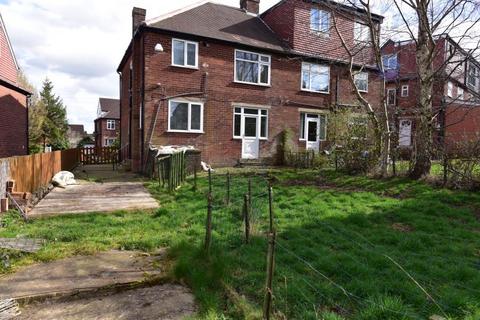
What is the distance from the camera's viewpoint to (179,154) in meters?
11.8

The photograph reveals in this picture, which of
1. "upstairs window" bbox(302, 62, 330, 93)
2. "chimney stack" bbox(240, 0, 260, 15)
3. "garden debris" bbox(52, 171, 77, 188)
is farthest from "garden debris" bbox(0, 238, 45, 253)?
"chimney stack" bbox(240, 0, 260, 15)

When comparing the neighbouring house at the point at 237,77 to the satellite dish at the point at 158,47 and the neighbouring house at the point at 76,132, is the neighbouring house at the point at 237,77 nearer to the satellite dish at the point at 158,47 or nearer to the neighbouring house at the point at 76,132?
the satellite dish at the point at 158,47

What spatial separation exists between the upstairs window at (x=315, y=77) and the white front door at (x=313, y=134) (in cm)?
172

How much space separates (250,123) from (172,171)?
7.99 meters

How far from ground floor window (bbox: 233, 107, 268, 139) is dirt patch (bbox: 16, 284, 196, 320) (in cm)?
1393

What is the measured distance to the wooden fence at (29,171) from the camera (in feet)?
27.1

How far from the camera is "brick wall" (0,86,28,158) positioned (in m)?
18.3

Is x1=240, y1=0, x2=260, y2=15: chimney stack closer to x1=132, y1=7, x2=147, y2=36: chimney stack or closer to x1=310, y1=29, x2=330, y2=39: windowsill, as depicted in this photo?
x1=310, y1=29, x2=330, y2=39: windowsill

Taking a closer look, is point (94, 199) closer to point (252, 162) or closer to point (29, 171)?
point (29, 171)

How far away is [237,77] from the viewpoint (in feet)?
57.8

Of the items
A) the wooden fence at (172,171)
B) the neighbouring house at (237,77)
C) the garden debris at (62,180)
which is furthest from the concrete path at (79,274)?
the neighbouring house at (237,77)

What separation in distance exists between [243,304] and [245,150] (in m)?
14.4

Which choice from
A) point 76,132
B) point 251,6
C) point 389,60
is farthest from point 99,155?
point 76,132

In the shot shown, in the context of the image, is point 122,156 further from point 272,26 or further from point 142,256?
point 142,256
